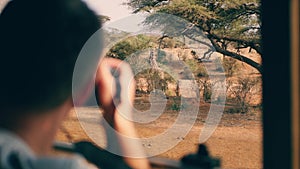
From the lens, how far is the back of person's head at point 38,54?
24.2 inches

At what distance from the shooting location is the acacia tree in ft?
39.0

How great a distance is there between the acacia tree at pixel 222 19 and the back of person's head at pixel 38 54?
11.2 m

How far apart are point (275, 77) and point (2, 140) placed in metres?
0.33

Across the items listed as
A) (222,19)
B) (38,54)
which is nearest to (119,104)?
(38,54)

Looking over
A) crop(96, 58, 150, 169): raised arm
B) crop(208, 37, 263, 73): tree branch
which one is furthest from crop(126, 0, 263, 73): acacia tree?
crop(96, 58, 150, 169): raised arm

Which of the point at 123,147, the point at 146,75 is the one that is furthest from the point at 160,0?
the point at 123,147

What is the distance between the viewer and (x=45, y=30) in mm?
621

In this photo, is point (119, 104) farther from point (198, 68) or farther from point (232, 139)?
point (232, 139)

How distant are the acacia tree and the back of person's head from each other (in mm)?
11177

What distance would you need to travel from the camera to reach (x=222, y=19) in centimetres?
1229

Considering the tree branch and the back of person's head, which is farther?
the tree branch

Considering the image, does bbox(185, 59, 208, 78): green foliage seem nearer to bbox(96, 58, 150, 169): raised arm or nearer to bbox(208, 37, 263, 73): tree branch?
bbox(208, 37, 263, 73): tree branch

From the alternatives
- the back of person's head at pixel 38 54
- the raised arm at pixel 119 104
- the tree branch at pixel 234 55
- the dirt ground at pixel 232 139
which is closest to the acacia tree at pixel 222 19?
the tree branch at pixel 234 55

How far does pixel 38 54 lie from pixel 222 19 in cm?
1192
